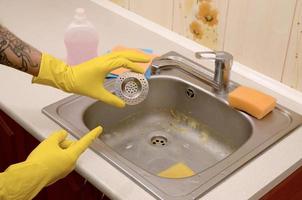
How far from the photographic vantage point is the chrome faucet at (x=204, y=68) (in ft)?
4.42

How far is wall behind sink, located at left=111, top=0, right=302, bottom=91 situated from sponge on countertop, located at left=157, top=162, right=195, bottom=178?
0.36m

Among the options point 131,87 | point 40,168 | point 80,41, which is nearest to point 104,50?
point 80,41

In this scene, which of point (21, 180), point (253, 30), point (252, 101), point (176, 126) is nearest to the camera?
point (21, 180)

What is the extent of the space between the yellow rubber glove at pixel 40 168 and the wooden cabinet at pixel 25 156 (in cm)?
13

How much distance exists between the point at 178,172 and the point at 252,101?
264 mm

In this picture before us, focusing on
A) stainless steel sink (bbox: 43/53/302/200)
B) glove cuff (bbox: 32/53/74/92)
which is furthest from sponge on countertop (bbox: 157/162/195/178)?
glove cuff (bbox: 32/53/74/92)

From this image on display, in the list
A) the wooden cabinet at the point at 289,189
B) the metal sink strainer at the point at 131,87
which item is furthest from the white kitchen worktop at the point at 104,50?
the metal sink strainer at the point at 131,87

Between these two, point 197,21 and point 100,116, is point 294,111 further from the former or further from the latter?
point 100,116

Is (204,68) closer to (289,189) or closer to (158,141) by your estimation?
(158,141)

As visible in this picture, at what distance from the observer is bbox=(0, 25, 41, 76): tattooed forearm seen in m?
1.26

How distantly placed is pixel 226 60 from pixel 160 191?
0.44 m

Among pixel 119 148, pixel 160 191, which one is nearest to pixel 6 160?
pixel 119 148

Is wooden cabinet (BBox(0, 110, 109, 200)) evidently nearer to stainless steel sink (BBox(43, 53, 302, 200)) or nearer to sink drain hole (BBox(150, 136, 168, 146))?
stainless steel sink (BBox(43, 53, 302, 200))

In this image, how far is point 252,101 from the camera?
51.4 inches
